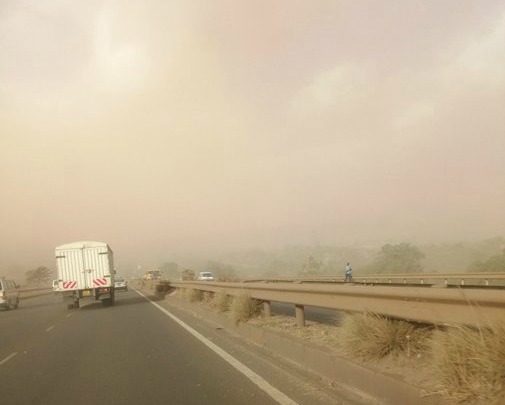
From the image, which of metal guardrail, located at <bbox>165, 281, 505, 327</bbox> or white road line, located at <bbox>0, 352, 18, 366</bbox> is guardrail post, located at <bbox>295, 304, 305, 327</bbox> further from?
white road line, located at <bbox>0, 352, 18, 366</bbox>

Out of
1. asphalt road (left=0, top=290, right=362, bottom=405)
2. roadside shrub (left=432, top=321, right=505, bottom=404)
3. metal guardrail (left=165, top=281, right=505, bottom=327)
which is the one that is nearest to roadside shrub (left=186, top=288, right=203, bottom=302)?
asphalt road (left=0, top=290, right=362, bottom=405)

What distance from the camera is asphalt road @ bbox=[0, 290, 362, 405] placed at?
7.80m

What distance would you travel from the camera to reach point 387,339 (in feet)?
25.2

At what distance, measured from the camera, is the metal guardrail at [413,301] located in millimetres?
5742

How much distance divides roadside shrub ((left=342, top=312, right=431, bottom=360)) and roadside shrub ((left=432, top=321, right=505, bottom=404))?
140 cm

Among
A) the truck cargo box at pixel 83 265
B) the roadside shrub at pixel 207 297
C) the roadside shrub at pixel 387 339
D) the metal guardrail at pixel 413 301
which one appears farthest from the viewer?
the truck cargo box at pixel 83 265

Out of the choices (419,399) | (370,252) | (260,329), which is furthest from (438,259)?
(419,399)

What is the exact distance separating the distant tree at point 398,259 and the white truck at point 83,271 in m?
32.9

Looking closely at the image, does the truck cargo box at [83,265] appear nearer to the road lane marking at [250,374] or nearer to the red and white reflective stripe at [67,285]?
the red and white reflective stripe at [67,285]

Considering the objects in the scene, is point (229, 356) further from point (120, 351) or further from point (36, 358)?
point (36, 358)

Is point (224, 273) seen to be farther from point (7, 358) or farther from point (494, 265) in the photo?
point (7, 358)

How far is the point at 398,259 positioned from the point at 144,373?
55.4 metres

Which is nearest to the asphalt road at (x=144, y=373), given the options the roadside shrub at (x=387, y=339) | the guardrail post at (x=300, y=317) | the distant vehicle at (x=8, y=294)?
the roadside shrub at (x=387, y=339)

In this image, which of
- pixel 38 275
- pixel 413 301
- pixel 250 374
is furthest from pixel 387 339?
pixel 38 275
